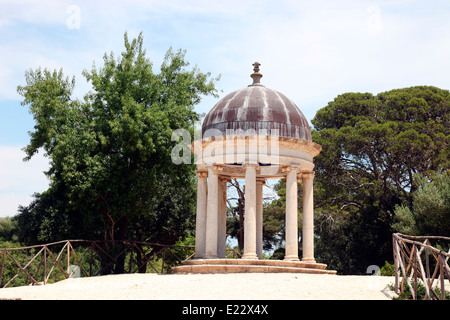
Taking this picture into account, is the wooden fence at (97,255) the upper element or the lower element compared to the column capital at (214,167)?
lower

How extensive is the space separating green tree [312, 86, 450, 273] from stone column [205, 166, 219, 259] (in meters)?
17.1

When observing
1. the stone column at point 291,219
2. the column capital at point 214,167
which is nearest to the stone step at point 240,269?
the stone column at point 291,219

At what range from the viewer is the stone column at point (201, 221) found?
26.6 metres

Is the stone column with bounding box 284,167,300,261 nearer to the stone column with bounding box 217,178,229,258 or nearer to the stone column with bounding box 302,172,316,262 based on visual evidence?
the stone column with bounding box 302,172,316,262

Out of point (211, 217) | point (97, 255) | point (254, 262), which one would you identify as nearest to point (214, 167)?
point (211, 217)

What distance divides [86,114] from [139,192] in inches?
253

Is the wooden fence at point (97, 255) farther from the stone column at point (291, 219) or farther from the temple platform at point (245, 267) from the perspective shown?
the stone column at point (291, 219)

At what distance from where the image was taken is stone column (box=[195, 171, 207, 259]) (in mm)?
26562

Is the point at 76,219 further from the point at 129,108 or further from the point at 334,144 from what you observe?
the point at 334,144

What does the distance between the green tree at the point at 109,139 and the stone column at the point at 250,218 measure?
7205 millimetres

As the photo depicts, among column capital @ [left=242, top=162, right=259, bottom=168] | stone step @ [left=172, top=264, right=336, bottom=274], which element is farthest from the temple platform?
column capital @ [left=242, top=162, right=259, bottom=168]

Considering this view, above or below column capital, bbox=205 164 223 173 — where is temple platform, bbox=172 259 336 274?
below

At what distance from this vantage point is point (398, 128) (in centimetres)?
3906
